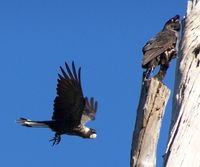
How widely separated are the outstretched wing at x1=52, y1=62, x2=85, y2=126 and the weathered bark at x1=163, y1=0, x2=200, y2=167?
21.0ft

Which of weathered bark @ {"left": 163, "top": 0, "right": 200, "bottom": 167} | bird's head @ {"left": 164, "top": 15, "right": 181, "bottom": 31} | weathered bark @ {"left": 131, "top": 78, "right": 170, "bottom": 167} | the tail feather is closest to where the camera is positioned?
weathered bark @ {"left": 163, "top": 0, "right": 200, "bottom": 167}

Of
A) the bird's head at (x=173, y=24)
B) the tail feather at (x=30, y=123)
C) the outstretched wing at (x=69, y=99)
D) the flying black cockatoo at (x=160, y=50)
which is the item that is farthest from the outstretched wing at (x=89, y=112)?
the flying black cockatoo at (x=160, y=50)

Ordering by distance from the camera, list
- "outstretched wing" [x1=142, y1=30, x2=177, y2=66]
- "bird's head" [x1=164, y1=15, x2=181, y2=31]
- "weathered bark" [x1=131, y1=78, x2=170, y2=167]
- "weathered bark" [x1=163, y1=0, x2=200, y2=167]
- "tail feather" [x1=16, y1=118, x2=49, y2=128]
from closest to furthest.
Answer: "weathered bark" [x1=163, y1=0, x2=200, y2=167] → "weathered bark" [x1=131, y1=78, x2=170, y2=167] → "outstretched wing" [x1=142, y1=30, x2=177, y2=66] → "bird's head" [x1=164, y1=15, x2=181, y2=31] → "tail feather" [x1=16, y1=118, x2=49, y2=128]

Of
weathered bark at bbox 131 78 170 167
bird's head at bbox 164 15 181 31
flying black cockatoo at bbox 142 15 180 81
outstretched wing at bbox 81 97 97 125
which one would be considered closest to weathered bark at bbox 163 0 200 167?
weathered bark at bbox 131 78 170 167

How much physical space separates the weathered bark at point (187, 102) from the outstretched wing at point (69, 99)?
6392 mm

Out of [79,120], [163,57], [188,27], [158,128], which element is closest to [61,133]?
[79,120]

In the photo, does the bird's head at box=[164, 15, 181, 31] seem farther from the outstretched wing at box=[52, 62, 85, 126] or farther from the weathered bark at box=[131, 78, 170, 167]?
the weathered bark at box=[131, 78, 170, 167]

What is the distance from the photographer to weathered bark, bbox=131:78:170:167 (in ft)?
16.6

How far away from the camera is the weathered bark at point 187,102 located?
3.53 meters

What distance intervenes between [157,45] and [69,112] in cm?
362

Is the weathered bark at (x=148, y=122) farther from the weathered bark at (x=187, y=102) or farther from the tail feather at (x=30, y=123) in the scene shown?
the tail feather at (x=30, y=123)

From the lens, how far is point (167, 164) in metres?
3.52

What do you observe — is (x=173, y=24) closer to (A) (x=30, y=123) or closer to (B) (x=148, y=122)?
(A) (x=30, y=123)

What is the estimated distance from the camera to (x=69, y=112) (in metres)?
11.7
